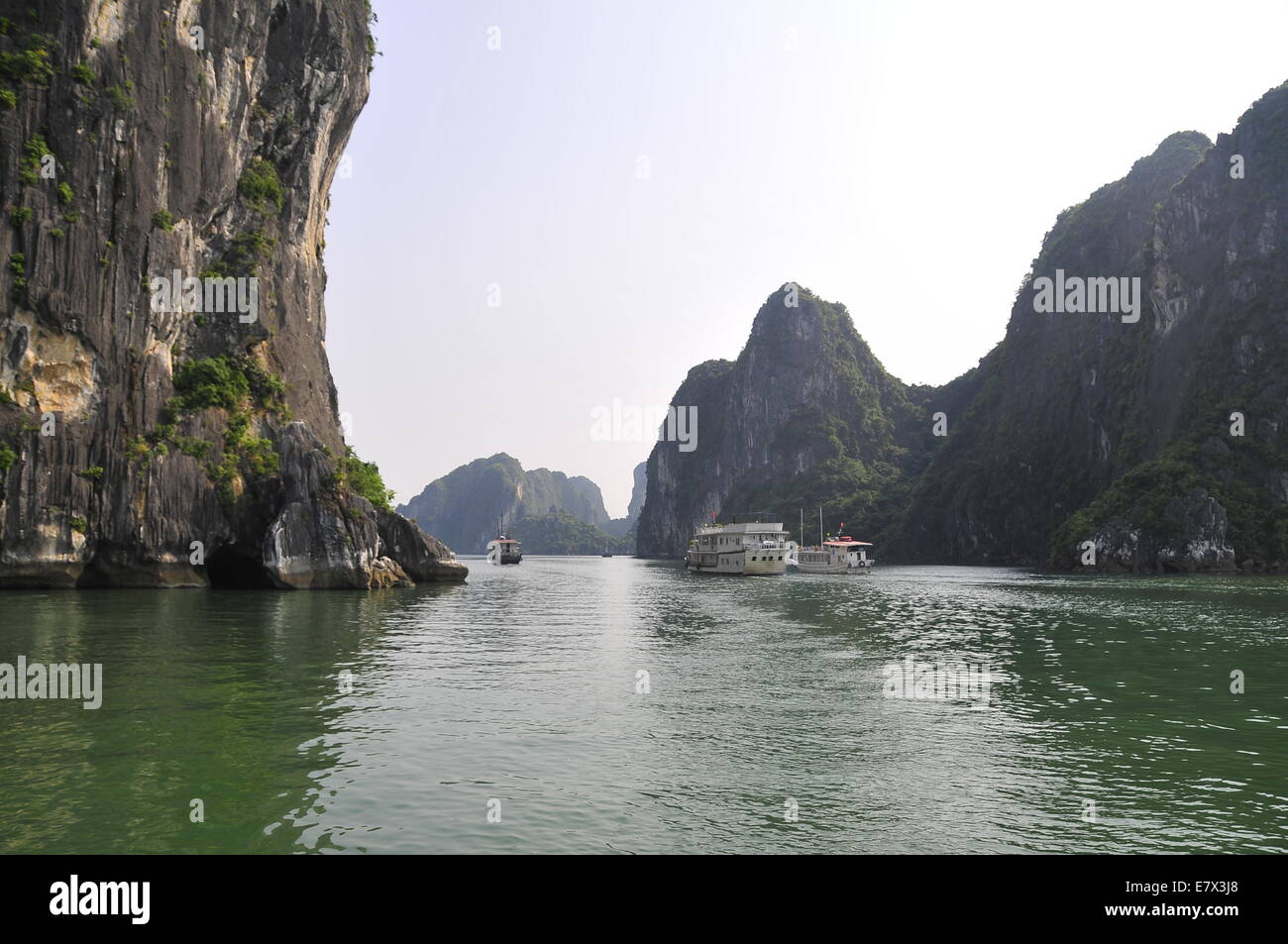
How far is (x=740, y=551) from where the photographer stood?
344ft

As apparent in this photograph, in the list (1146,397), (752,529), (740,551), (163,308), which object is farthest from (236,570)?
(1146,397)

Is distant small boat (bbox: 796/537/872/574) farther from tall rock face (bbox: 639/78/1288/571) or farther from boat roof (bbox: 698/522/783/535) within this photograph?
tall rock face (bbox: 639/78/1288/571)

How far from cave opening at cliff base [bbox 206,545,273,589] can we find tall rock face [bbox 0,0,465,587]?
168 mm

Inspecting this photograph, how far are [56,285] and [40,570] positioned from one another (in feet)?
56.8

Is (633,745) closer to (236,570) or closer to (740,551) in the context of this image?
(236,570)

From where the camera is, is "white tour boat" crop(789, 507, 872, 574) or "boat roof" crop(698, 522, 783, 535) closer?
"boat roof" crop(698, 522, 783, 535)

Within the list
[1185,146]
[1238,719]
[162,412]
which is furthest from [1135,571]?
[1185,146]

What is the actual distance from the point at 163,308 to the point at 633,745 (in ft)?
182

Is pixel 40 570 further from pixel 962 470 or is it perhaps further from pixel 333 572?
pixel 962 470

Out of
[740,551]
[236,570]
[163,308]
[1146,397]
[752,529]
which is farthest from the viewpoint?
[1146,397]

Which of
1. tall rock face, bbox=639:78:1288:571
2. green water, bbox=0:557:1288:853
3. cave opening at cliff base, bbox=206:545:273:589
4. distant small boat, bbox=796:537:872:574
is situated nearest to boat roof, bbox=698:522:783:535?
distant small boat, bbox=796:537:872:574

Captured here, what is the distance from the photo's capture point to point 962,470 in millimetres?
178625

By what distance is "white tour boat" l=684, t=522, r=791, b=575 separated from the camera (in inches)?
4070
